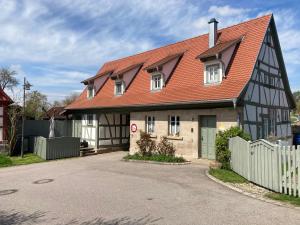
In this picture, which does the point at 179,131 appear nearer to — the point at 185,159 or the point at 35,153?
the point at 185,159

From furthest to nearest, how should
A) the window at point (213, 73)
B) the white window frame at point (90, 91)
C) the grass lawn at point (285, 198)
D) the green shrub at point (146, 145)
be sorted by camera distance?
the white window frame at point (90, 91) → the green shrub at point (146, 145) → the window at point (213, 73) → the grass lawn at point (285, 198)

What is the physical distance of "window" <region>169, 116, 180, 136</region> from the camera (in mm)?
17750

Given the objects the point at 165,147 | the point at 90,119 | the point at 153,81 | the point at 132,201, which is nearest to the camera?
the point at 132,201

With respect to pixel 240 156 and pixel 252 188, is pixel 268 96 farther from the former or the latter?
pixel 252 188

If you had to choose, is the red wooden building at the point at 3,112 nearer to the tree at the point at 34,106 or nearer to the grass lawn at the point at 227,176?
the tree at the point at 34,106

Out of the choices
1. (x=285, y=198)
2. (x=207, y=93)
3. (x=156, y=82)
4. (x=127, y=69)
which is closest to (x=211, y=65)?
(x=207, y=93)

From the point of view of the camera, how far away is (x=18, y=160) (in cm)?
2058

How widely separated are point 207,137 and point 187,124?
4.32ft

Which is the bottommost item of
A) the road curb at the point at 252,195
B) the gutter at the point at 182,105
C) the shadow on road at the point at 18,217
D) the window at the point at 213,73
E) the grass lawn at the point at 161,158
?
the shadow on road at the point at 18,217

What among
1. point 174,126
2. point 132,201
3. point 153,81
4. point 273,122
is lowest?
point 132,201

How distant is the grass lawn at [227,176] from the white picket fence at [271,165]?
0.69ft

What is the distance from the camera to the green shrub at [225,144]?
43.5 ft

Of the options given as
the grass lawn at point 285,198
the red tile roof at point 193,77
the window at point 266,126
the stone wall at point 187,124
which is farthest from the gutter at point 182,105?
the grass lawn at point 285,198

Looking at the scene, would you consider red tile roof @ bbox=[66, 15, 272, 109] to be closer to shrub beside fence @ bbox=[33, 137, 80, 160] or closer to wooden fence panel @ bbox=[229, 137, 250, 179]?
wooden fence panel @ bbox=[229, 137, 250, 179]
